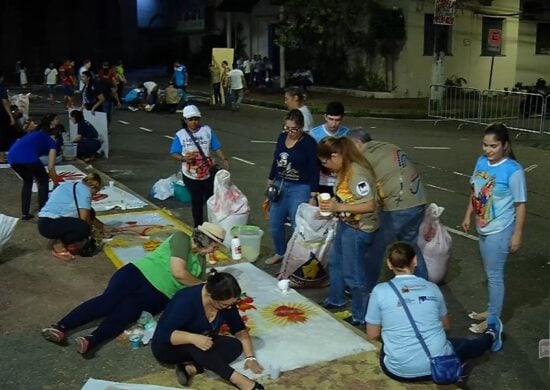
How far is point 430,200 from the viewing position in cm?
967

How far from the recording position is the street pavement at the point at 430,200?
15.8 feet

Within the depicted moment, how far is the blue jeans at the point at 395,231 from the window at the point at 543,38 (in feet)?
92.6

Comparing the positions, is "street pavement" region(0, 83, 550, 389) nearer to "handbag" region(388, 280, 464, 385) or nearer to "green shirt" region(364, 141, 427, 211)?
"handbag" region(388, 280, 464, 385)

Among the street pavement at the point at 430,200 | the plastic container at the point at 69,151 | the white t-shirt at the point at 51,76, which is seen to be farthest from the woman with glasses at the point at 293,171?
the white t-shirt at the point at 51,76

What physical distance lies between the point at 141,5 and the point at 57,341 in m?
40.9

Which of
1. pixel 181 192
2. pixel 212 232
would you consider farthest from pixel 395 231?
pixel 181 192

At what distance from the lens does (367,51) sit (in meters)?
27.3

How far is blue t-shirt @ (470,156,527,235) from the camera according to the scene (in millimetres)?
4754

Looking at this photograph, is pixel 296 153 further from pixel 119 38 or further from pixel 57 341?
pixel 119 38

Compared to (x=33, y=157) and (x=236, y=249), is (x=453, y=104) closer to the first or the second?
(x=33, y=157)

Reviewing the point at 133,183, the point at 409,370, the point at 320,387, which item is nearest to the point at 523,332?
the point at 409,370

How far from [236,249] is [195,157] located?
1249mm

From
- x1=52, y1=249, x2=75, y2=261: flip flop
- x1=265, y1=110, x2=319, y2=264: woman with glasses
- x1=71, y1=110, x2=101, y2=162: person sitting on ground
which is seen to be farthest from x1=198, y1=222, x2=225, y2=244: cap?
x1=71, y1=110, x2=101, y2=162: person sitting on ground

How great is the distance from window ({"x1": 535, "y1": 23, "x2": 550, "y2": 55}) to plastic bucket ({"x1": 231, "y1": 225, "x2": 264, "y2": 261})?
27389 mm
